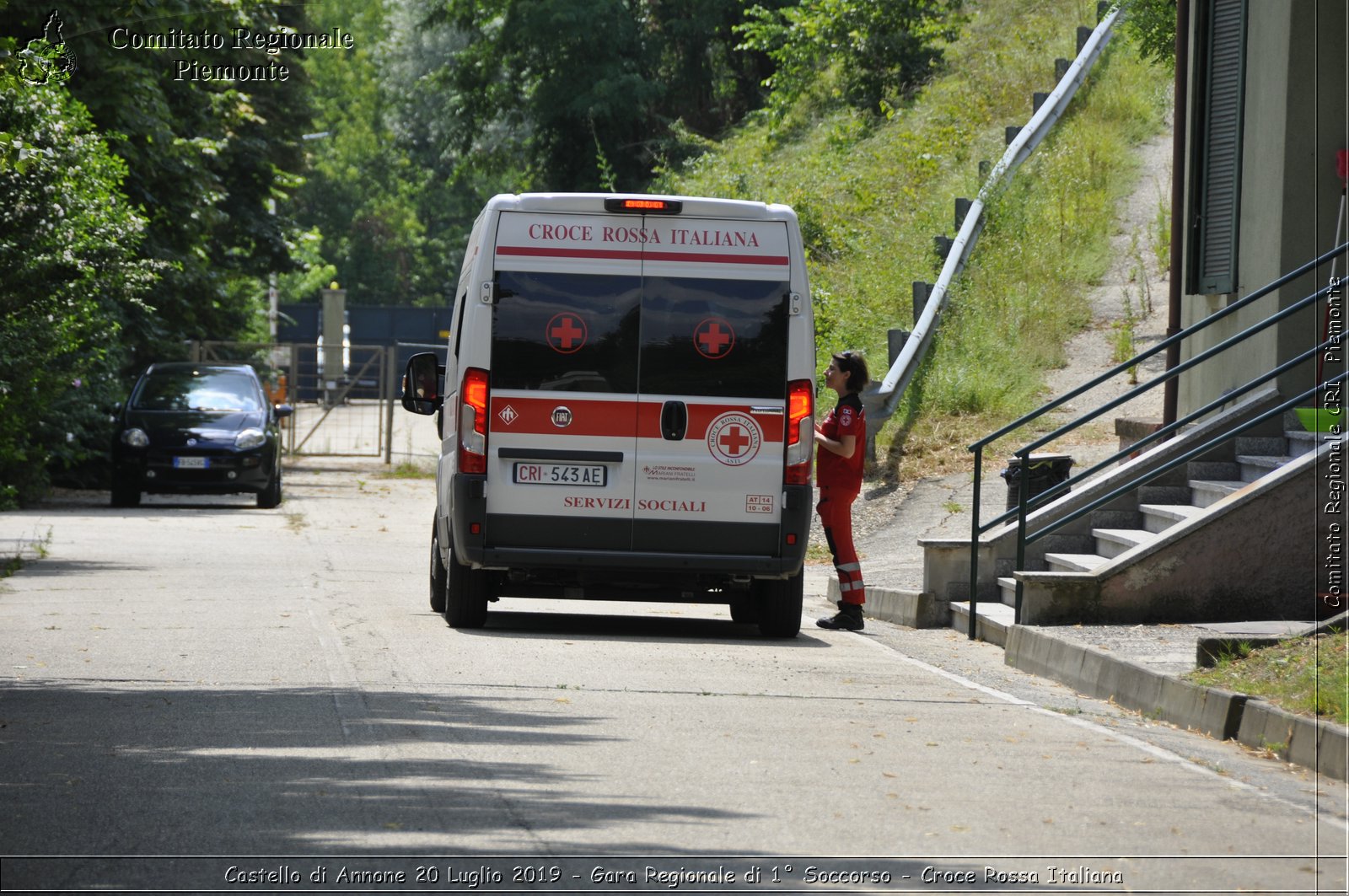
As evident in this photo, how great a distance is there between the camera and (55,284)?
53.9 feet

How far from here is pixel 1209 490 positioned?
488 inches

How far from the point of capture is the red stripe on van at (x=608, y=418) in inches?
437

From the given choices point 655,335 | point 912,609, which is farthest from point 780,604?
point 655,335

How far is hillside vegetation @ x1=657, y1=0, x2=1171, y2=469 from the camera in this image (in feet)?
65.9

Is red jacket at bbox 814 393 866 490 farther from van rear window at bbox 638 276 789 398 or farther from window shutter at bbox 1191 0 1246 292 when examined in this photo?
window shutter at bbox 1191 0 1246 292

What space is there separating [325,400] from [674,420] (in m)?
28.8

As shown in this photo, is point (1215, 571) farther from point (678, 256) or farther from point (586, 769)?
point (586, 769)

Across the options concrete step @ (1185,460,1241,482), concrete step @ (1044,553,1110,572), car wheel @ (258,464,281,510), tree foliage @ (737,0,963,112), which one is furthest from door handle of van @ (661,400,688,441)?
tree foliage @ (737,0,963,112)

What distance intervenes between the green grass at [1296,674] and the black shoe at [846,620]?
4033mm

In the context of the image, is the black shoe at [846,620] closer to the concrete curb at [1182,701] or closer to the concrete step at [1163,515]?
the concrete curb at [1182,701]

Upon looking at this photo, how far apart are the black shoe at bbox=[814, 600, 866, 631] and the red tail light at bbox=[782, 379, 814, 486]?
1.64 metres

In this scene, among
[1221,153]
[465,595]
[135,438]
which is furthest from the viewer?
[135,438]

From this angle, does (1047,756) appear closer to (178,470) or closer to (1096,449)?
(1096,449)

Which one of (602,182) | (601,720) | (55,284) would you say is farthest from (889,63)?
(601,720)
